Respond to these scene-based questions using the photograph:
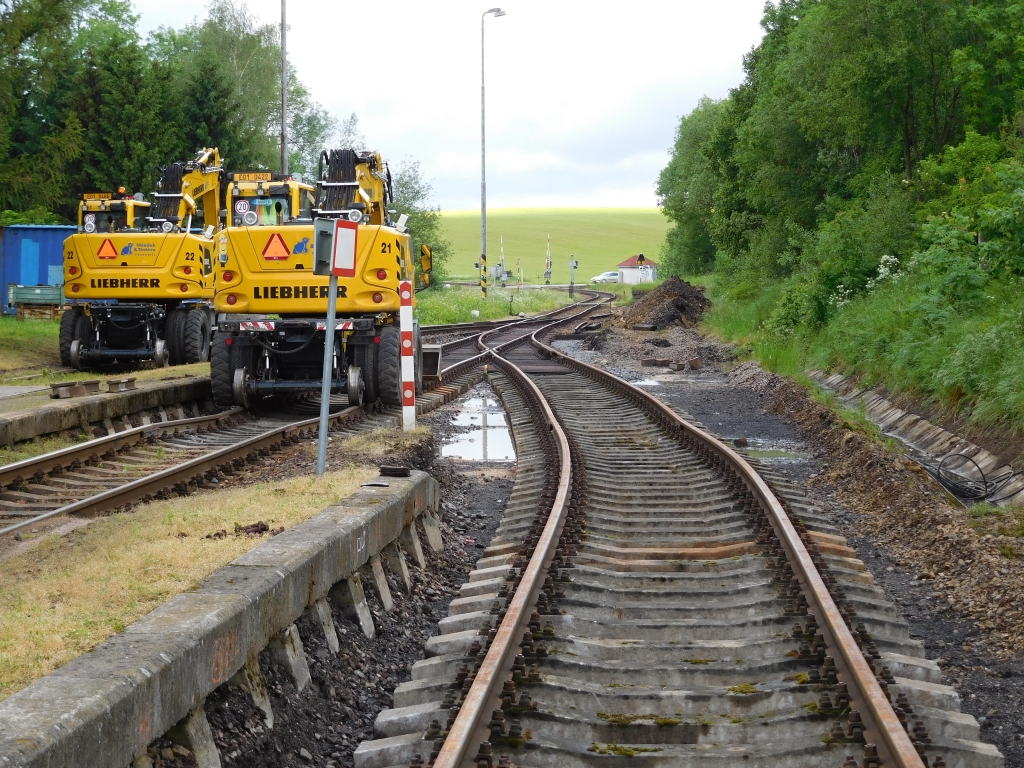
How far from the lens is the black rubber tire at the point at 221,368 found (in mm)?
15789

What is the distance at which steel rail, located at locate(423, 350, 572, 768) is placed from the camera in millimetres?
4500

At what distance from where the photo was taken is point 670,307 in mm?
40500

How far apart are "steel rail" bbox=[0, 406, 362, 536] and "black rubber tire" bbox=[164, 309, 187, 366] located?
925 cm

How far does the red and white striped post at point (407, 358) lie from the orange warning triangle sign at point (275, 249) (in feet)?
7.97

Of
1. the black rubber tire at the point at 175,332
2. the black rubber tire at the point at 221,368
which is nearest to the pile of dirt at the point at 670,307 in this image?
the black rubber tire at the point at 175,332

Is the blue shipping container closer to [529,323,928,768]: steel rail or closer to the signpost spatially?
the signpost

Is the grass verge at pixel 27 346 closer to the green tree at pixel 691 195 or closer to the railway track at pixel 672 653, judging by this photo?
the railway track at pixel 672 653

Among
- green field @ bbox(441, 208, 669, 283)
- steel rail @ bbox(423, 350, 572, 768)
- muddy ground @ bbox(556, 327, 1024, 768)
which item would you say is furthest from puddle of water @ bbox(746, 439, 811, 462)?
green field @ bbox(441, 208, 669, 283)

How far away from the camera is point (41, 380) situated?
19156 millimetres

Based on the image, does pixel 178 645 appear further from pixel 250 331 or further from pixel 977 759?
pixel 250 331

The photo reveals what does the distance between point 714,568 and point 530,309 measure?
51337 mm

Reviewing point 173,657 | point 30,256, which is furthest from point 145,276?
point 173,657

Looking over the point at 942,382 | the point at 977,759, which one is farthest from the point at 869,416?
the point at 977,759

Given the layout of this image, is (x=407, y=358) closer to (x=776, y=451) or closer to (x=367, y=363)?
(x=367, y=363)
